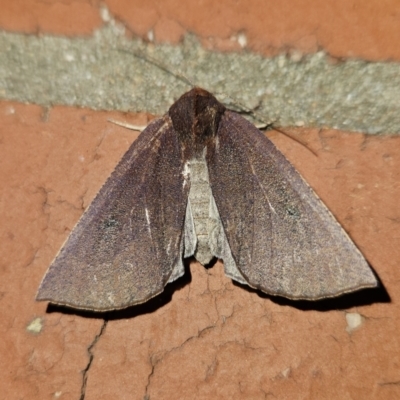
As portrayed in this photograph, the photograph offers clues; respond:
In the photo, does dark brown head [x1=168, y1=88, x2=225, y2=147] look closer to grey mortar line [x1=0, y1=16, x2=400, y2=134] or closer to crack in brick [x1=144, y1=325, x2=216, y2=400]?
grey mortar line [x1=0, y1=16, x2=400, y2=134]

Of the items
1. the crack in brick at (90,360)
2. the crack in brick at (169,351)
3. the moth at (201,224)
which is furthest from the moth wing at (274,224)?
the crack in brick at (90,360)

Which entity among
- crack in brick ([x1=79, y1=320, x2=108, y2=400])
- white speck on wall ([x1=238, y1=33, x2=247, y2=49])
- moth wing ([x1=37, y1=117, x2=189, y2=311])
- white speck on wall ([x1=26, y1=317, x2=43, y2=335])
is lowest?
crack in brick ([x1=79, y1=320, x2=108, y2=400])

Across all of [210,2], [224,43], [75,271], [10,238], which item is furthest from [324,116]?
[10,238]

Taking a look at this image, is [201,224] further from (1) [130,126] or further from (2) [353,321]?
(2) [353,321]

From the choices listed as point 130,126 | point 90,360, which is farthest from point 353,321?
point 130,126

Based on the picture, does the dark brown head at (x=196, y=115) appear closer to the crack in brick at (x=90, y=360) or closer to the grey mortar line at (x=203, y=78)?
the grey mortar line at (x=203, y=78)

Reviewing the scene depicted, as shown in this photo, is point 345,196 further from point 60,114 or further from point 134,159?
point 60,114

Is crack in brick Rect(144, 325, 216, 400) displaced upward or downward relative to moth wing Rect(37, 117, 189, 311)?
downward

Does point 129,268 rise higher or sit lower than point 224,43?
lower

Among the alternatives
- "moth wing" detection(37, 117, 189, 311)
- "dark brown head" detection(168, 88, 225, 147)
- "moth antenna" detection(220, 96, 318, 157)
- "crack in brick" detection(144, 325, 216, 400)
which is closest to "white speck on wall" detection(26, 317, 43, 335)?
"moth wing" detection(37, 117, 189, 311)
